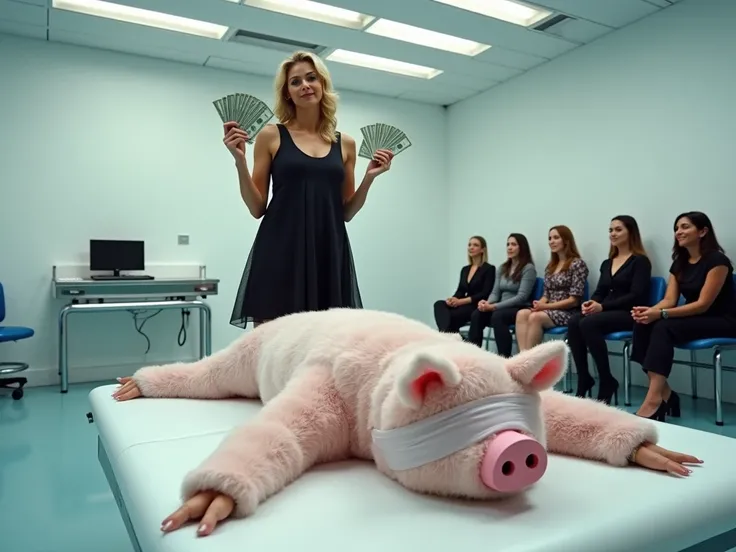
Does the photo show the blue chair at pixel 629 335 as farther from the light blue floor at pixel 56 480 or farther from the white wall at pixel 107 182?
the white wall at pixel 107 182

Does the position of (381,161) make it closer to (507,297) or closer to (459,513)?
(459,513)

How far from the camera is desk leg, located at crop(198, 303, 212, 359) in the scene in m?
4.19

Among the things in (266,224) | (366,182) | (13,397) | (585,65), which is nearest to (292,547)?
(266,224)

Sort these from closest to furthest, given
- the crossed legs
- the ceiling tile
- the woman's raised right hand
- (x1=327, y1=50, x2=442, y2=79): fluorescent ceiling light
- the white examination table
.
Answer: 1. the white examination table
2. the woman's raised right hand
3. the ceiling tile
4. the crossed legs
5. (x1=327, y1=50, x2=442, y2=79): fluorescent ceiling light

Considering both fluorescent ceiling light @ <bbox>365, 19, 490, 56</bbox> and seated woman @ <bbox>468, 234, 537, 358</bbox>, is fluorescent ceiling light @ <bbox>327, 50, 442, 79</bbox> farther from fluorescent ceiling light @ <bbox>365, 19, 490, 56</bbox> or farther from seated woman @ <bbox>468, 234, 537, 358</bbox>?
seated woman @ <bbox>468, 234, 537, 358</bbox>

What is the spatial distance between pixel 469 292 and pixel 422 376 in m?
4.38

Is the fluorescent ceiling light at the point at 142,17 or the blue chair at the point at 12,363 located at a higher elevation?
the fluorescent ceiling light at the point at 142,17

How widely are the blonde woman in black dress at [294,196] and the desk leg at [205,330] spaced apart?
101 inches

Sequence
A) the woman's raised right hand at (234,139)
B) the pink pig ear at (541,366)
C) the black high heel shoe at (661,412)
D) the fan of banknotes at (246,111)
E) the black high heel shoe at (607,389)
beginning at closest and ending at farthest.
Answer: the pink pig ear at (541,366)
the woman's raised right hand at (234,139)
the fan of banknotes at (246,111)
the black high heel shoe at (661,412)
the black high heel shoe at (607,389)

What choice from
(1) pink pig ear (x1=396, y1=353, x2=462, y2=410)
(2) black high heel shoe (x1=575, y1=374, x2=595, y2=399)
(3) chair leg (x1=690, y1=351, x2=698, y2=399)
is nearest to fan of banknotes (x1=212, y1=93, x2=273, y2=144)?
(1) pink pig ear (x1=396, y1=353, x2=462, y2=410)

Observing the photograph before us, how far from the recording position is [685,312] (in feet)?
10.3

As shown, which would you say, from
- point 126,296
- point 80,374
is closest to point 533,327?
Result: point 126,296

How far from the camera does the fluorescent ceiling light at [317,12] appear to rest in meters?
3.79

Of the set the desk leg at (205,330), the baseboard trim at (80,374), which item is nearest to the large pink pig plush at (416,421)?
the desk leg at (205,330)
